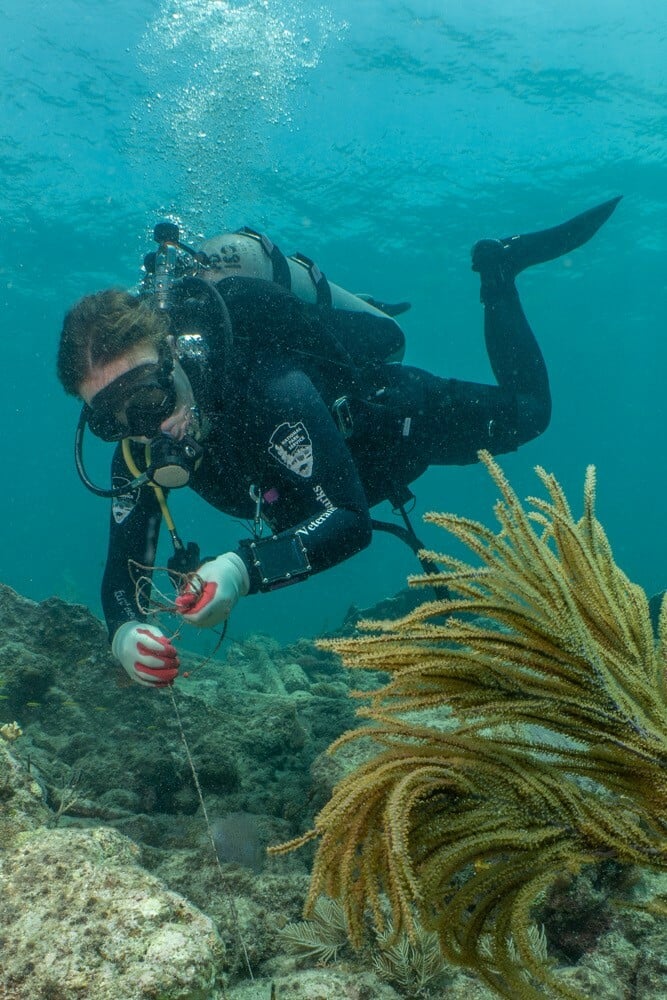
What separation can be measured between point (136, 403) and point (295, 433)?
1.08 meters

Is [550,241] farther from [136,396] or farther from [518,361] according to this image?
[136,396]

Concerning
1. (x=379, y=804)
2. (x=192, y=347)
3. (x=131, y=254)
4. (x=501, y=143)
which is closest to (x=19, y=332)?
(x=131, y=254)

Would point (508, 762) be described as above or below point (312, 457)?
below

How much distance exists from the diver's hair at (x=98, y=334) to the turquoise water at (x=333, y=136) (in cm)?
1877

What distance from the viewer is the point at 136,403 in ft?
12.8

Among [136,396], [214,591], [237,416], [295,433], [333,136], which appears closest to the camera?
[214,591]

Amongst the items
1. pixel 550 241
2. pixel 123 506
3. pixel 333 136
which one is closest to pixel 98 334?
pixel 123 506

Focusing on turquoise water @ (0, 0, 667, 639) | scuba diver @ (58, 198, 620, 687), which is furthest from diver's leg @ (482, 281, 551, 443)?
turquoise water @ (0, 0, 667, 639)

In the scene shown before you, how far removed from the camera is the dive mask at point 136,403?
153 inches

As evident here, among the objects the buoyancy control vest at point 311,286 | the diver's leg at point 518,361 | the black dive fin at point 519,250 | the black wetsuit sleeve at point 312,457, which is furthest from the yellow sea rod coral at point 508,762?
the black dive fin at point 519,250

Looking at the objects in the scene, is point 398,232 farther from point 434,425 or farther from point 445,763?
point 445,763

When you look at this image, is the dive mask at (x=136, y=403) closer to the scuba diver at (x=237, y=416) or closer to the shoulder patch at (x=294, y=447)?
the scuba diver at (x=237, y=416)

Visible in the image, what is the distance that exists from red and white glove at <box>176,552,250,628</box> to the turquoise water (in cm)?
2031

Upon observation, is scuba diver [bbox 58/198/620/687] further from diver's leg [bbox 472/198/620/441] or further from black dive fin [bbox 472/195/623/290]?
black dive fin [bbox 472/195/623/290]
